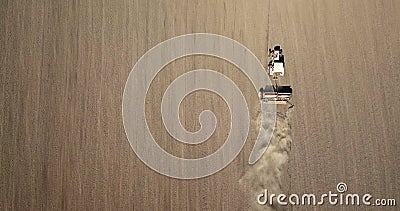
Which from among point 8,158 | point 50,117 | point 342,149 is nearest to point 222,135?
point 342,149

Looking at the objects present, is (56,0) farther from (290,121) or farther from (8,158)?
(290,121)

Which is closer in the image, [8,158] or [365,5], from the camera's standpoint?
[8,158]

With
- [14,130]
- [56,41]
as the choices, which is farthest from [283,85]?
[14,130]

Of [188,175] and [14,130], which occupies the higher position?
[14,130]

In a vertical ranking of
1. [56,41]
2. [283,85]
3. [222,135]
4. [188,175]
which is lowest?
[188,175]

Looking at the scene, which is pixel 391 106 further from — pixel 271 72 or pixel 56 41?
pixel 56 41

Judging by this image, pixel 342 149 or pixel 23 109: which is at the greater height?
pixel 23 109
